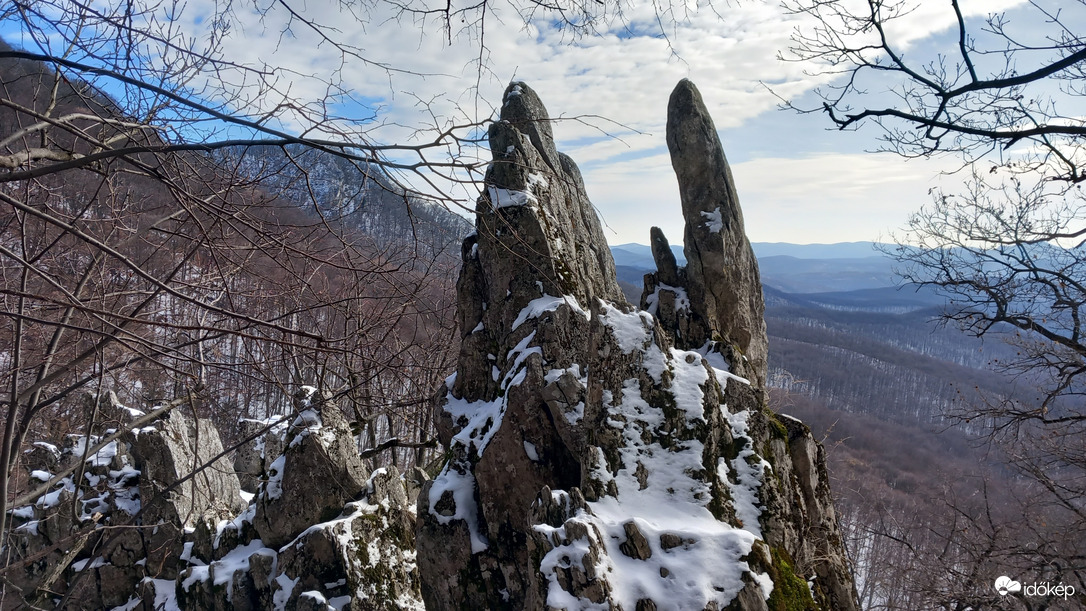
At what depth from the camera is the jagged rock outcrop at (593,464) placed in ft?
15.7

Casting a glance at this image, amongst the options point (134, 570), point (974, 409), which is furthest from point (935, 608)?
point (134, 570)

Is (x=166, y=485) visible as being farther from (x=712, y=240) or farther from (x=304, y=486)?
(x=712, y=240)

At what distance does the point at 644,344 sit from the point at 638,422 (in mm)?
1046

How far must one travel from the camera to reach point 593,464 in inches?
231

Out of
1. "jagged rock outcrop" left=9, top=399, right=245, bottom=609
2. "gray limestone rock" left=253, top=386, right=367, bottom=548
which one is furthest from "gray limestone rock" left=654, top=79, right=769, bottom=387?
"jagged rock outcrop" left=9, top=399, right=245, bottom=609

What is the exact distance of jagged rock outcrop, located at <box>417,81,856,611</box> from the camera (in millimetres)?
4797

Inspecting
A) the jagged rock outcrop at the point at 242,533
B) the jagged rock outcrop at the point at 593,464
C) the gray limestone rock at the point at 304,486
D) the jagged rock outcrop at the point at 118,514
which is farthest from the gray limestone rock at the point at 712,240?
the jagged rock outcrop at the point at 118,514

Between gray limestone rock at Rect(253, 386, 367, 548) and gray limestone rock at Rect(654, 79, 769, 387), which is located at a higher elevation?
gray limestone rock at Rect(654, 79, 769, 387)

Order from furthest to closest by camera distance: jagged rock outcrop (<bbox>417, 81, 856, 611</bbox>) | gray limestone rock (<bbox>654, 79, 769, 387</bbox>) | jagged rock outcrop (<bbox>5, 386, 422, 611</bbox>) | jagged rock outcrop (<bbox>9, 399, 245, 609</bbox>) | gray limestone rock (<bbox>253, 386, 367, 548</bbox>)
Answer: gray limestone rock (<bbox>654, 79, 769, 387</bbox>), jagged rock outcrop (<bbox>9, 399, 245, 609</bbox>), gray limestone rock (<bbox>253, 386, 367, 548</bbox>), jagged rock outcrop (<bbox>5, 386, 422, 611</bbox>), jagged rock outcrop (<bbox>417, 81, 856, 611</bbox>)

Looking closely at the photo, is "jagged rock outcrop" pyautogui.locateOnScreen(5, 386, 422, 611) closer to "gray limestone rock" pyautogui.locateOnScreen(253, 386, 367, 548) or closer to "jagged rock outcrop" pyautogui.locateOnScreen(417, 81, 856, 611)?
"gray limestone rock" pyautogui.locateOnScreen(253, 386, 367, 548)

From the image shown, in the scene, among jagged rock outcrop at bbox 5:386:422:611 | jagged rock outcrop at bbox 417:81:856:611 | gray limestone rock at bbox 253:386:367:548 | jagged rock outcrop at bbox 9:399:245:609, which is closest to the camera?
jagged rock outcrop at bbox 417:81:856:611

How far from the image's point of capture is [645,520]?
525cm

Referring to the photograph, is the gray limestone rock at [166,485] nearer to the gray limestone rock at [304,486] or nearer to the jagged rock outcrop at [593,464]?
the gray limestone rock at [304,486]

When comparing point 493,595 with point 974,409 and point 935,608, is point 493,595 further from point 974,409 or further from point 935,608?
point 935,608
